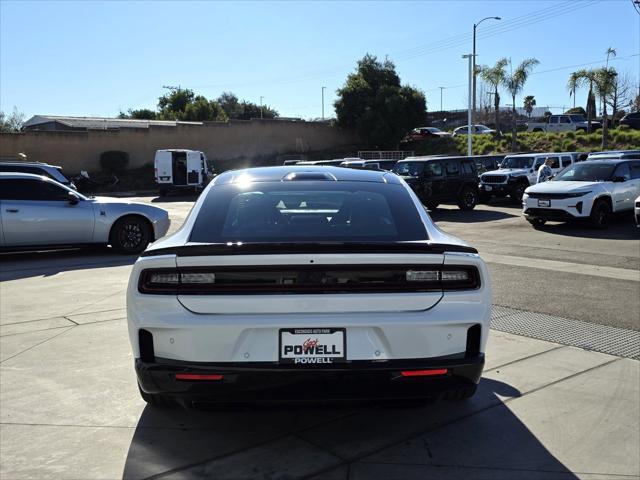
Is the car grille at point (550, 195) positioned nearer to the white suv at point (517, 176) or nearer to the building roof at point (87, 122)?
the white suv at point (517, 176)

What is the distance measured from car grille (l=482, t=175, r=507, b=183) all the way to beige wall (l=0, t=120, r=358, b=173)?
24.2 meters

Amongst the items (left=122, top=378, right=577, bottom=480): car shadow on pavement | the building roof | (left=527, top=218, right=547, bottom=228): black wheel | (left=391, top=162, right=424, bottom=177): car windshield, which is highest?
the building roof

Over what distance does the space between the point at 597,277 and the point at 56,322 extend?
24.1 feet

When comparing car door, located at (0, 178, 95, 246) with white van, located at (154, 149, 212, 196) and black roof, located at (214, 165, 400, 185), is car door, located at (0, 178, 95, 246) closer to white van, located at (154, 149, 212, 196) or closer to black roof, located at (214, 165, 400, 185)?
black roof, located at (214, 165, 400, 185)

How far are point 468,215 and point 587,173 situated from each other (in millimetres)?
4099

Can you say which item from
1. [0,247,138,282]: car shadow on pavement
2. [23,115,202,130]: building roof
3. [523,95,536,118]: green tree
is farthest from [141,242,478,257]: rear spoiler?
[523,95,536,118]: green tree

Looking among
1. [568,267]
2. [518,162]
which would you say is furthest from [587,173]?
[568,267]

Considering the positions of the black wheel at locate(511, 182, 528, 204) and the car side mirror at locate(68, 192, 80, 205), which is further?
the black wheel at locate(511, 182, 528, 204)

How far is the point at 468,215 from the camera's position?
19078 millimetres

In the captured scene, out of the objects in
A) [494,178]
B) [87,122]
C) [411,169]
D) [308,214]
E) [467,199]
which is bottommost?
[467,199]

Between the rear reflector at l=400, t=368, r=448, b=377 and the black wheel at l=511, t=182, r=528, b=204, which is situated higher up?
the black wheel at l=511, t=182, r=528, b=204

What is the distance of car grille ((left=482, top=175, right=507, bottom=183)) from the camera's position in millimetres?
21633

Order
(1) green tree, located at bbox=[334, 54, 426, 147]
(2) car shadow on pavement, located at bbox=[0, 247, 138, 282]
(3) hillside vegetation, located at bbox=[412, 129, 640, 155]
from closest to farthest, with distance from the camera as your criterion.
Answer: (2) car shadow on pavement, located at bbox=[0, 247, 138, 282] < (3) hillside vegetation, located at bbox=[412, 129, 640, 155] < (1) green tree, located at bbox=[334, 54, 426, 147]

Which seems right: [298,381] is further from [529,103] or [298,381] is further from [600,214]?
[529,103]
